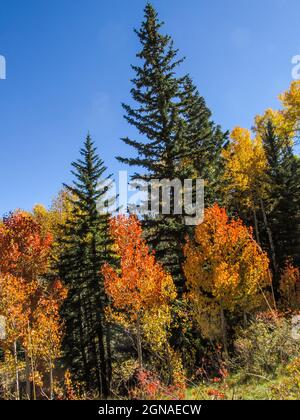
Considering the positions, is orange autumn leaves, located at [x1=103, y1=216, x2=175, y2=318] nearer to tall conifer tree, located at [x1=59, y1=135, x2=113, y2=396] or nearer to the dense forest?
the dense forest

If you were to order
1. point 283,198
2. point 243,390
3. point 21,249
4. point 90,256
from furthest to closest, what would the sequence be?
1. point 283,198
2. point 90,256
3. point 21,249
4. point 243,390

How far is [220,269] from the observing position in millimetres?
15789

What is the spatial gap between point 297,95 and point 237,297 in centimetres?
2242

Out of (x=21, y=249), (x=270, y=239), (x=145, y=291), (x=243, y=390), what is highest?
(x=270, y=239)

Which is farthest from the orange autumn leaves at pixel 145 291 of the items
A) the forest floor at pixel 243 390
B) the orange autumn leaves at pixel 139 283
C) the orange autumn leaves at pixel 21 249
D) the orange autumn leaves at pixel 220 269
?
the forest floor at pixel 243 390

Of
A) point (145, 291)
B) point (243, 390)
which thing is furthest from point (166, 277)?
point (243, 390)

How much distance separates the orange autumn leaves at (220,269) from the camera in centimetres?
1602

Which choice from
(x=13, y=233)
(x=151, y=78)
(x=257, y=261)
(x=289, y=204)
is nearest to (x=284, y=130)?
(x=289, y=204)

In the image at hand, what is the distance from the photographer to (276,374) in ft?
33.6

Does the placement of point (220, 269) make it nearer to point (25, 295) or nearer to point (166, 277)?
point (166, 277)

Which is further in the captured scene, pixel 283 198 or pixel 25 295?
pixel 283 198

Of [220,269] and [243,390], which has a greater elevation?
[220,269]
